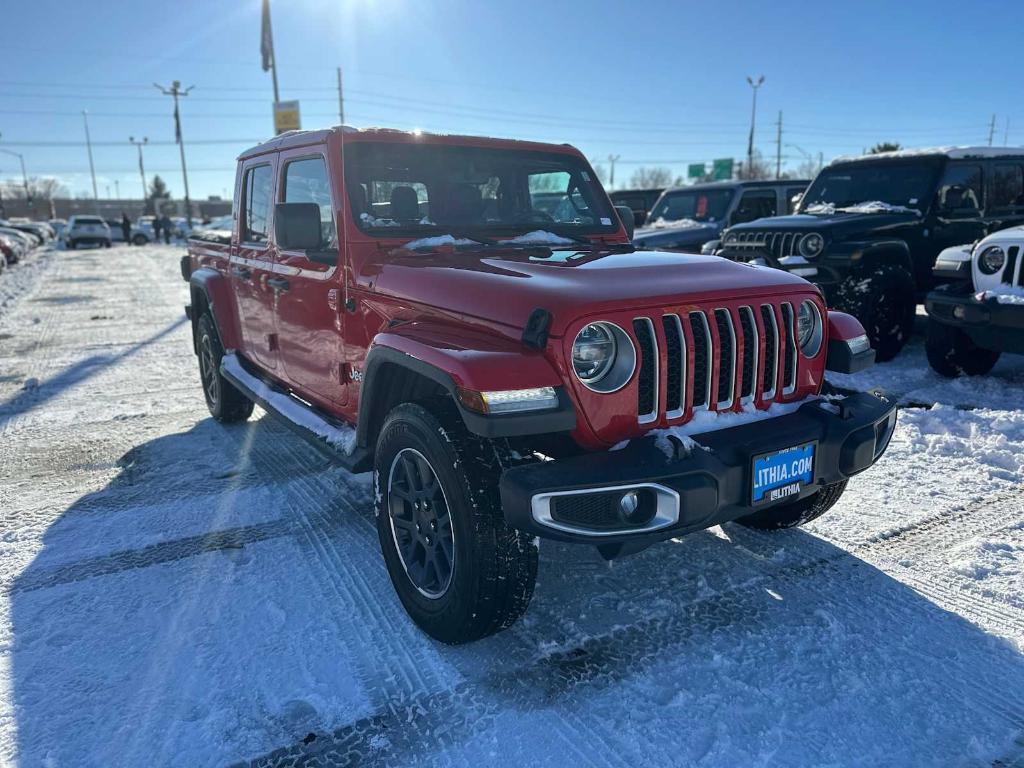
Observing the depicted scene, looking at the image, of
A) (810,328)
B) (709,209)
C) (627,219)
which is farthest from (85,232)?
(810,328)

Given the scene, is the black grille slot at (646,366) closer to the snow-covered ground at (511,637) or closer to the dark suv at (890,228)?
the snow-covered ground at (511,637)

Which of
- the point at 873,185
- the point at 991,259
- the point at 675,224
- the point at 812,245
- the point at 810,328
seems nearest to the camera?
the point at 810,328

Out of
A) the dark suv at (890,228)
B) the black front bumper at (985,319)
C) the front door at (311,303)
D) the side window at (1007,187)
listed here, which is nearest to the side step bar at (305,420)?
the front door at (311,303)

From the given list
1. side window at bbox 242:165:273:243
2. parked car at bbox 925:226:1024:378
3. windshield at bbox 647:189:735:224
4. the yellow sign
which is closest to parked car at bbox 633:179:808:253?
windshield at bbox 647:189:735:224

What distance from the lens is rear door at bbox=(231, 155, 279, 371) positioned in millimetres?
4488

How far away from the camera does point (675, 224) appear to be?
11766 mm

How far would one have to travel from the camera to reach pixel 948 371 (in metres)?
6.58

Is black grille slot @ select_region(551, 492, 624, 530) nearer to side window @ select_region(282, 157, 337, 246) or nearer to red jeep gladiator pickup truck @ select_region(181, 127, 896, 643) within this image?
red jeep gladiator pickup truck @ select_region(181, 127, 896, 643)

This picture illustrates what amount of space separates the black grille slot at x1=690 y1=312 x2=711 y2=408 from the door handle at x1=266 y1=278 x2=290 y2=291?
8.00ft

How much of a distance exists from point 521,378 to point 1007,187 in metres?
8.12

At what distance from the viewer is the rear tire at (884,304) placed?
6.97m

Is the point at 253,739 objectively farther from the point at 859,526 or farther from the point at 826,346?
the point at 859,526

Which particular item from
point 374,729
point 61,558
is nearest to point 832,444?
point 374,729

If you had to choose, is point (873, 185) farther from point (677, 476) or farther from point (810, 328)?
point (677, 476)
